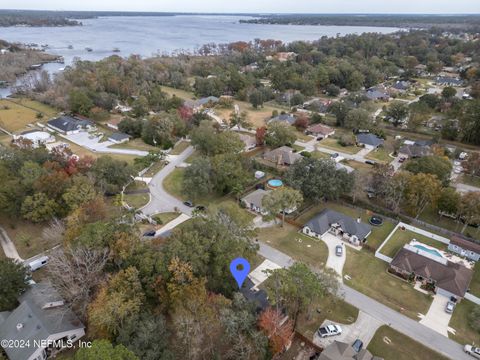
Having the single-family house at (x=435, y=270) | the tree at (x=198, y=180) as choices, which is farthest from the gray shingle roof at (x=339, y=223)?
the tree at (x=198, y=180)

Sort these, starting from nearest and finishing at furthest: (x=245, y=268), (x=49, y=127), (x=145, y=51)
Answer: (x=245, y=268)
(x=49, y=127)
(x=145, y=51)

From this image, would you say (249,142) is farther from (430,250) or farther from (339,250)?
(430,250)

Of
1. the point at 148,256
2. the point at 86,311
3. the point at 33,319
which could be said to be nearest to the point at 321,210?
the point at 148,256

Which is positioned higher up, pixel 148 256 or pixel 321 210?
pixel 148 256

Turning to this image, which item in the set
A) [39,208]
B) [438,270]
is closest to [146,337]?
[39,208]

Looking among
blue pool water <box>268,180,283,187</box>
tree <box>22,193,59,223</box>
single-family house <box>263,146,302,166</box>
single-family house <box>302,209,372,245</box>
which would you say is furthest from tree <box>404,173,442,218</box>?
tree <box>22,193,59,223</box>

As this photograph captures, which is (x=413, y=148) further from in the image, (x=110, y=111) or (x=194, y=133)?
(x=110, y=111)
